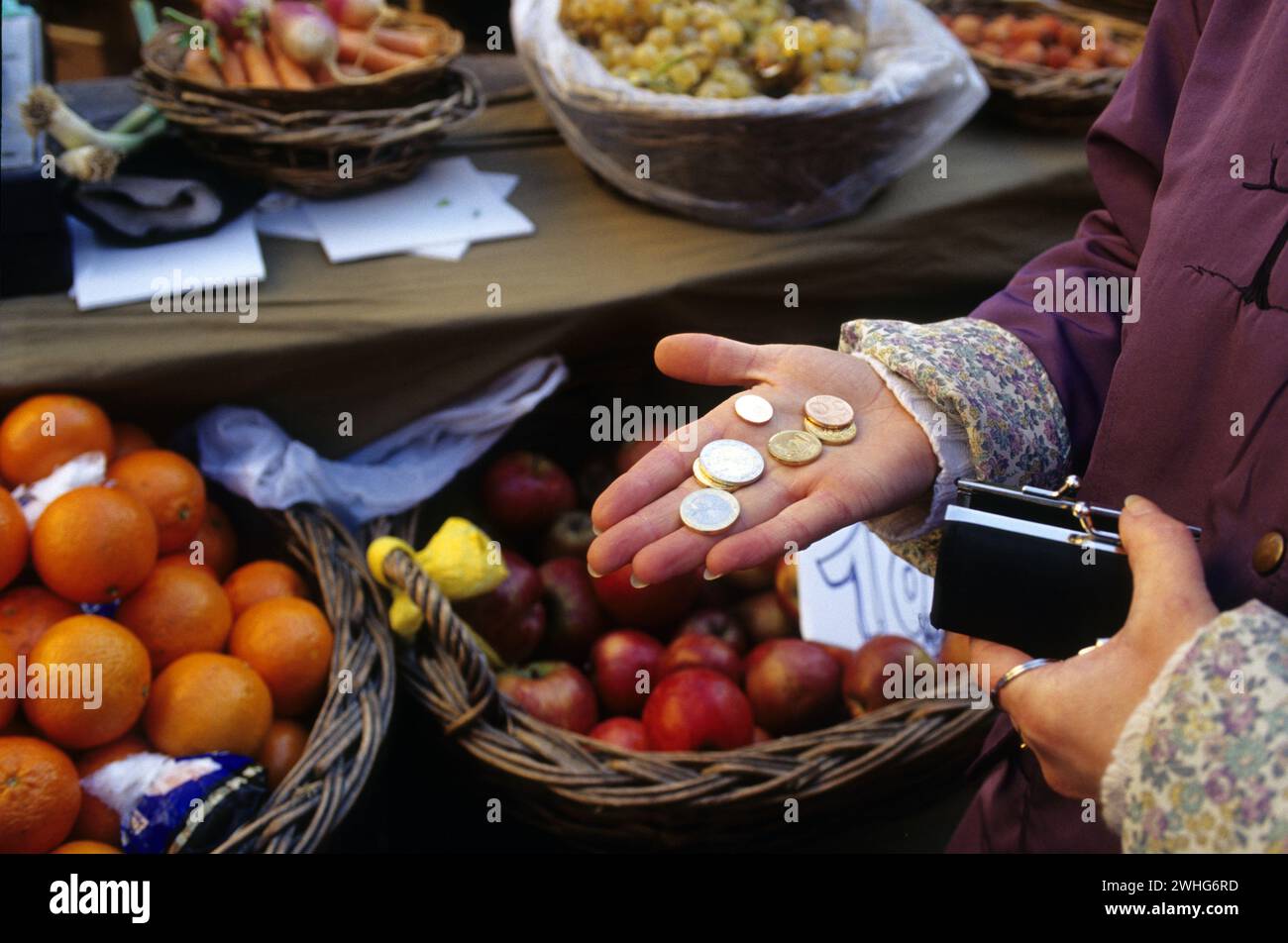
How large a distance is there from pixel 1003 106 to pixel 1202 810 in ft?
6.83

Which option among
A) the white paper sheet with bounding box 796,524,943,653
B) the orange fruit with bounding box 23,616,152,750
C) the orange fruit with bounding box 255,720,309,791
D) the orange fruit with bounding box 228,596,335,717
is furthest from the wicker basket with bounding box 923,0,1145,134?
the orange fruit with bounding box 23,616,152,750

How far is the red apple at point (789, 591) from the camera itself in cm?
189

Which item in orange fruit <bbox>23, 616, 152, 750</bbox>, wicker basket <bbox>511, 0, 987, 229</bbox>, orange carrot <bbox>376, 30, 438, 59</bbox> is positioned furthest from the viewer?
orange carrot <bbox>376, 30, 438, 59</bbox>

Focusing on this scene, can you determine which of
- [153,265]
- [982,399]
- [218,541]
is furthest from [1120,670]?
[153,265]

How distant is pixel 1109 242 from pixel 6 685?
1.45 meters

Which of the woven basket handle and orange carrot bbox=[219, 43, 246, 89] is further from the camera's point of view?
orange carrot bbox=[219, 43, 246, 89]

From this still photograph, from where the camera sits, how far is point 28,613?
137cm

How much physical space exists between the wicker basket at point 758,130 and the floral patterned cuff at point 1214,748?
1338 mm

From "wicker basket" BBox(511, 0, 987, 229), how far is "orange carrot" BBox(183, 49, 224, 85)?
2.02 ft

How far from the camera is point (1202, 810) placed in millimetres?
612

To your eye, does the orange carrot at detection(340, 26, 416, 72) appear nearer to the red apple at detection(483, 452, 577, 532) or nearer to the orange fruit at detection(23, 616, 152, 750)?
the red apple at detection(483, 452, 577, 532)

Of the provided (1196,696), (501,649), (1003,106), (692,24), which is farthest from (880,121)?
(1196,696)

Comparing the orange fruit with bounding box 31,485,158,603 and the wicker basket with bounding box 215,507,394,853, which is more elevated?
the orange fruit with bounding box 31,485,158,603

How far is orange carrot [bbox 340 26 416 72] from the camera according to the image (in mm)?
1979
